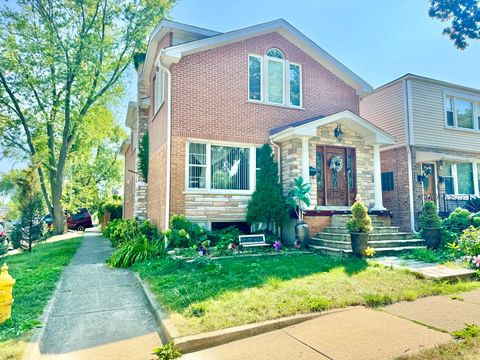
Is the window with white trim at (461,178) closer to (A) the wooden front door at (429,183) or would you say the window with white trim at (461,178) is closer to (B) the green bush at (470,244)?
(A) the wooden front door at (429,183)

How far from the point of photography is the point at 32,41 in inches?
728

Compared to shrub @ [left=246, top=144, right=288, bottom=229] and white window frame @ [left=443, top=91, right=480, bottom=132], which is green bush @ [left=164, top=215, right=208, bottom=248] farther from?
white window frame @ [left=443, top=91, right=480, bottom=132]

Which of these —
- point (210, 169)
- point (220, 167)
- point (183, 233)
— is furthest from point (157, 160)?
point (183, 233)

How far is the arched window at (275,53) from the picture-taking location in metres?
12.1

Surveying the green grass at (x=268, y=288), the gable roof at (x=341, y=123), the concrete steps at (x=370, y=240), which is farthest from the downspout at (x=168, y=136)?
the concrete steps at (x=370, y=240)

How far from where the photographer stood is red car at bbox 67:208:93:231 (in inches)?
1095

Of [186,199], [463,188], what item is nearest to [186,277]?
[186,199]

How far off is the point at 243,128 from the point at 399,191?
24.6ft

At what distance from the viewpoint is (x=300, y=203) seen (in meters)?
9.97

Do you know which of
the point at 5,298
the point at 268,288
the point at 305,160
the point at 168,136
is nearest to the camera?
the point at 5,298

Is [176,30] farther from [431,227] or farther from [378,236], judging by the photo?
[431,227]

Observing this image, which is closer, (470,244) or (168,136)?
(470,244)

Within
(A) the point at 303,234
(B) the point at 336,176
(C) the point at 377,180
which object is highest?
(B) the point at 336,176

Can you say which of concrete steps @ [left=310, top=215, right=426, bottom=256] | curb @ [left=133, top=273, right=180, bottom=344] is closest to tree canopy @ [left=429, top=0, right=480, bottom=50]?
concrete steps @ [left=310, top=215, right=426, bottom=256]
